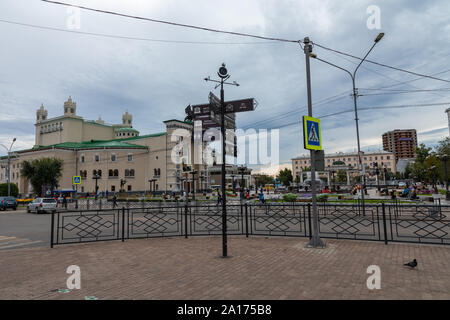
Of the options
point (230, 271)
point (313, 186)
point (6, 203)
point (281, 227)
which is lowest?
point (281, 227)

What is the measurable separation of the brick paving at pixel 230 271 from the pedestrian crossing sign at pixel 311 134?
3147mm

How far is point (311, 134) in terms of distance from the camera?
8523mm

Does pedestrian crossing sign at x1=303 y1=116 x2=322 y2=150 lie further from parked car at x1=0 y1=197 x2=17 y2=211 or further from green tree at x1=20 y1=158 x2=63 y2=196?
green tree at x1=20 y1=158 x2=63 y2=196

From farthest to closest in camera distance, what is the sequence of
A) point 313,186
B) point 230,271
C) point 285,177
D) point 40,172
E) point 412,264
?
1. point 285,177
2. point 40,172
3. point 313,186
4. point 230,271
5. point 412,264

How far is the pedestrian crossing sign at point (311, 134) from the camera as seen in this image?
825cm

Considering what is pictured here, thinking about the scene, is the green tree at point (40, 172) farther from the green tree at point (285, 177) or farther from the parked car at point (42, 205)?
the green tree at point (285, 177)

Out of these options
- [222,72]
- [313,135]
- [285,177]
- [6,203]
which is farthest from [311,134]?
[285,177]

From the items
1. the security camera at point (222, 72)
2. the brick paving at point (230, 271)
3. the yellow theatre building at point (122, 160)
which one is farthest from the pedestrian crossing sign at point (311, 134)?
the yellow theatre building at point (122, 160)

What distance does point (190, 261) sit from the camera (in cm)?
679

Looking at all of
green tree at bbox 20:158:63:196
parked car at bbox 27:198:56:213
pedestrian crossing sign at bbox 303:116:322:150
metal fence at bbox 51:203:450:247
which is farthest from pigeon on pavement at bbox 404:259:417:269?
green tree at bbox 20:158:63:196

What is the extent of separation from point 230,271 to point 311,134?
16.3ft

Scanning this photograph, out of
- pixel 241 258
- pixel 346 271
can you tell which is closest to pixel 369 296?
pixel 346 271

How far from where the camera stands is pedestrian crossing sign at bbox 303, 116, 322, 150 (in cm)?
825

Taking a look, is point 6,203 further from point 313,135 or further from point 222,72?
point 313,135
